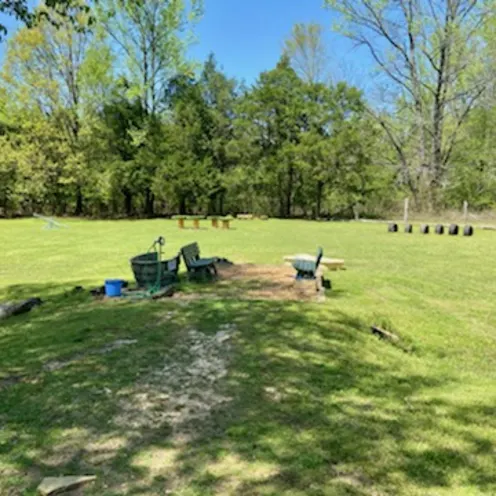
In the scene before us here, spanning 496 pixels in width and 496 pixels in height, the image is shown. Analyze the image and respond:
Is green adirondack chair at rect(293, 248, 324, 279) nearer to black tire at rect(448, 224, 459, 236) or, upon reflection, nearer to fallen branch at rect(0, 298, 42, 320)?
fallen branch at rect(0, 298, 42, 320)

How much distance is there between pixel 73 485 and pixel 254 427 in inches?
48.7

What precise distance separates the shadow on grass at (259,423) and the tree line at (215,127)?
3002 centimetres

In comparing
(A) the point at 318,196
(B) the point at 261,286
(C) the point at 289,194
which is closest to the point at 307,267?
(B) the point at 261,286

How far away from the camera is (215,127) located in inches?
1469

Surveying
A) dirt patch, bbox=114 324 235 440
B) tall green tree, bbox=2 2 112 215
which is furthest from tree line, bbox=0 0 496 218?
dirt patch, bbox=114 324 235 440

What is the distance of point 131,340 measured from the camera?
5340mm

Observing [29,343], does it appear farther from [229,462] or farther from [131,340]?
[229,462]

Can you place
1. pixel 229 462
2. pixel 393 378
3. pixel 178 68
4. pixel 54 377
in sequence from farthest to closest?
pixel 178 68 → pixel 393 378 → pixel 54 377 → pixel 229 462

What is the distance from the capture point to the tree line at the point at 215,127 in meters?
33.0

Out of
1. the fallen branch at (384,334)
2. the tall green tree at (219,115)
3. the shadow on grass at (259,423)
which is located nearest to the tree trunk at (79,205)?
the tall green tree at (219,115)

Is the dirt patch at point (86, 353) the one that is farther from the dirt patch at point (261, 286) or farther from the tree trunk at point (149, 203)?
the tree trunk at point (149, 203)

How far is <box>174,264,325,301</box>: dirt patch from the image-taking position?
25.2 ft

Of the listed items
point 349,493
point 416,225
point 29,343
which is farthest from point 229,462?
point 416,225

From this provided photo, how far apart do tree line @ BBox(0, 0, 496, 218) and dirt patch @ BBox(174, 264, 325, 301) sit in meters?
25.4
